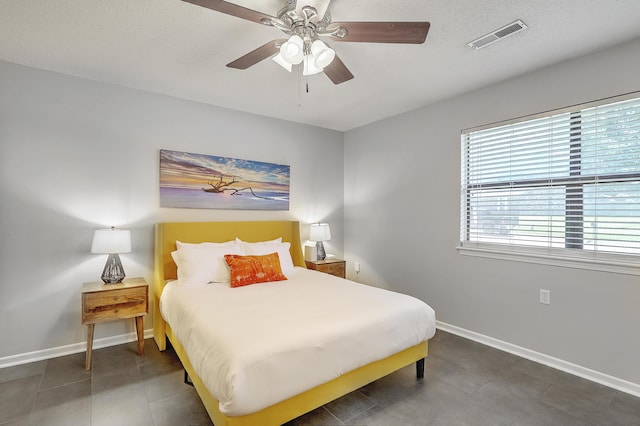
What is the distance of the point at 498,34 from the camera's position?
224 centimetres

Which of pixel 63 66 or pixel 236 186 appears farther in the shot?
pixel 236 186

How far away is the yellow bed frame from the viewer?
1.66 meters

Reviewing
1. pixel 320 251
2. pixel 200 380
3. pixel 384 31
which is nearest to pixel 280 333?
pixel 200 380

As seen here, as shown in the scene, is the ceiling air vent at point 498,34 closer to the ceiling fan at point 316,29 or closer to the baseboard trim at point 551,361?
the ceiling fan at point 316,29

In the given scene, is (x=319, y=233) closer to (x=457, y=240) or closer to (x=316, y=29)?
(x=457, y=240)

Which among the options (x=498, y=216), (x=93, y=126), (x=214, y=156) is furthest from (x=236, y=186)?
(x=498, y=216)

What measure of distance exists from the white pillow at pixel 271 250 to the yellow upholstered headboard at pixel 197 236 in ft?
1.08

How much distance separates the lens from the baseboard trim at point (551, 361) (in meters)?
2.33

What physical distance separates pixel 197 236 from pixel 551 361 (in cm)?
362

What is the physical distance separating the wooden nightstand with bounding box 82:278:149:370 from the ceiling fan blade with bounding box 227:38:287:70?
2135mm

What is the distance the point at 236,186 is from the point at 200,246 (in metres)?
0.93

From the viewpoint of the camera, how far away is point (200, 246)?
324 cm

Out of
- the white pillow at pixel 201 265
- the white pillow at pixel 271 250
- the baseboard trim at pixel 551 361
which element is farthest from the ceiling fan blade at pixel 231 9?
the baseboard trim at pixel 551 361

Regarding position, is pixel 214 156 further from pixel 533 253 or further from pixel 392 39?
pixel 533 253
